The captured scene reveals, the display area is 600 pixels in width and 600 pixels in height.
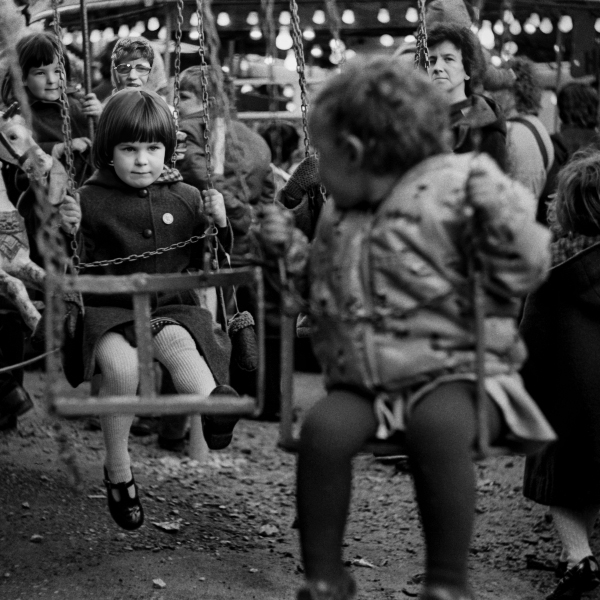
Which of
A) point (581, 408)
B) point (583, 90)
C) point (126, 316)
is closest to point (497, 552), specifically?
point (581, 408)

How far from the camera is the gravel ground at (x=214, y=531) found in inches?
184

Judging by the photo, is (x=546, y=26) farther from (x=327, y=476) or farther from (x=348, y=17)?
(x=327, y=476)

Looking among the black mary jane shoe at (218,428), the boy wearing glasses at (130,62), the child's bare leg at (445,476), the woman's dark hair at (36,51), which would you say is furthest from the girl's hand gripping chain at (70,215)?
the woman's dark hair at (36,51)

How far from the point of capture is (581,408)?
178 inches

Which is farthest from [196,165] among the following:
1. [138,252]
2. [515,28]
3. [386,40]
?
[515,28]

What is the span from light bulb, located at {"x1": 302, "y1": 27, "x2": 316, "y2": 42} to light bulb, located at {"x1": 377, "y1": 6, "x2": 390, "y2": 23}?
1.74ft

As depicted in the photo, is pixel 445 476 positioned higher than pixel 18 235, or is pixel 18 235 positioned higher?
pixel 18 235

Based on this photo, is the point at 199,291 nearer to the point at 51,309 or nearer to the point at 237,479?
the point at 51,309

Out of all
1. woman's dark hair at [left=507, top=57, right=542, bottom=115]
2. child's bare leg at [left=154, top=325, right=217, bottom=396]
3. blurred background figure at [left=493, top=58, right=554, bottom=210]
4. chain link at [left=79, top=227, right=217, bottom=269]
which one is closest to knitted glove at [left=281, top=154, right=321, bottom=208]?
chain link at [left=79, top=227, right=217, bottom=269]

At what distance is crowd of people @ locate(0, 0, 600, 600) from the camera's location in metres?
2.83

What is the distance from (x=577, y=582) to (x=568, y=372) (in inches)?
30.1

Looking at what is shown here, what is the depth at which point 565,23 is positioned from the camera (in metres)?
9.38

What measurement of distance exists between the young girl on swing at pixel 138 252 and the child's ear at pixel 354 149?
1.25m

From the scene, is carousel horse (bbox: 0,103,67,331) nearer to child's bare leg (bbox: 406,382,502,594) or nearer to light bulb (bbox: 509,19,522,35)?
child's bare leg (bbox: 406,382,502,594)
